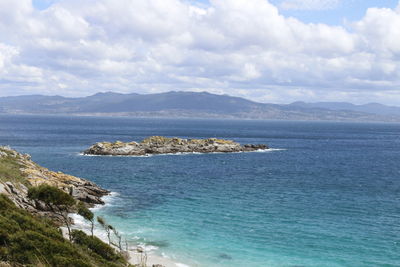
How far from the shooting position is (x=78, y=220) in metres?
41.3

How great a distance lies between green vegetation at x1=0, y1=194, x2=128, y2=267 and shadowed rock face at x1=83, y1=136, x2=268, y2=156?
260 ft

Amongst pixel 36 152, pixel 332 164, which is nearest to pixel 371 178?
pixel 332 164

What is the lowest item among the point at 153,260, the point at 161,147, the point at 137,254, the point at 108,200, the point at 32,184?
the point at 153,260

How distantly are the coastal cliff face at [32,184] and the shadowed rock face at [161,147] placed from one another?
39715 mm

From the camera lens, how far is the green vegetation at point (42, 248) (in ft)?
65.3

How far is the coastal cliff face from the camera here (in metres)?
38.4

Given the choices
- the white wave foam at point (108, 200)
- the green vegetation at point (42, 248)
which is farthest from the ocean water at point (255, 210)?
the green vegetation at point (42, 248)

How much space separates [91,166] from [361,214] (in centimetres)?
5781

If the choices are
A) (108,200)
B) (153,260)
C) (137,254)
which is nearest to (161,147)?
(108,200)

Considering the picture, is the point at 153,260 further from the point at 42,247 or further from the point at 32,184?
the point at 32,184

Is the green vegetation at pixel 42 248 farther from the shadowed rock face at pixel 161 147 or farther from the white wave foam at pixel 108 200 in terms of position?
the shadowed rock face at pixel 161 147

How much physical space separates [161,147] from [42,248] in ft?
307

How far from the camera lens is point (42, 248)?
70.0 feet

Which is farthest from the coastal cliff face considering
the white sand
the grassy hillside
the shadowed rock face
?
the shadowed rock face
